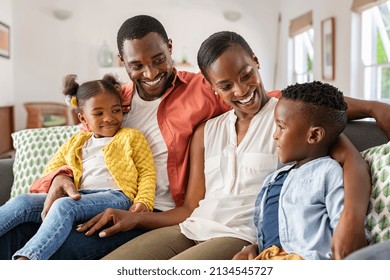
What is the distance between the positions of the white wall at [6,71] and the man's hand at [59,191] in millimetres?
1639

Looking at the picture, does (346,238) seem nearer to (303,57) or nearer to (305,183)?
(305,183)

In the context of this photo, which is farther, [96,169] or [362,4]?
[362,4]

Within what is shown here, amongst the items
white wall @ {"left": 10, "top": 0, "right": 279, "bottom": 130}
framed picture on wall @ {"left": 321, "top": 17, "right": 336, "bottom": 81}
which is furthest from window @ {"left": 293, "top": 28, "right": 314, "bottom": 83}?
white wall @ {"left": 10, "top": 0, "right": 279, "bottom": 130}

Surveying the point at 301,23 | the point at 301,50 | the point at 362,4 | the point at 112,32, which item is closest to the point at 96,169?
the point at 112,32

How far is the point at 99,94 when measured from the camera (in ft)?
4.08

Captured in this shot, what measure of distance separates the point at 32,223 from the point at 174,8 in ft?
7.24

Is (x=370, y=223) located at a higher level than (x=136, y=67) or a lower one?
lower

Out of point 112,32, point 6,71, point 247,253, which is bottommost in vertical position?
point 247,253

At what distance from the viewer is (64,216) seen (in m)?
1.03

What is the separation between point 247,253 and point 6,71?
7.29ft

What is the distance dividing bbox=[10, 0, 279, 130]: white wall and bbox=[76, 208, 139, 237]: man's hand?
1.92 metres

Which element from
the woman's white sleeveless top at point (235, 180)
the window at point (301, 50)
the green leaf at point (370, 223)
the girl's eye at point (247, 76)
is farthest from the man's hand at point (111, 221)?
the window at point (301, 50)

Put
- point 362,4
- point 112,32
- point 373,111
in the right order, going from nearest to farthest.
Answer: point 373,111 → point 362,4 → point 112,32

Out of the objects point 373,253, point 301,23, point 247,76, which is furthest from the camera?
point 301,23
